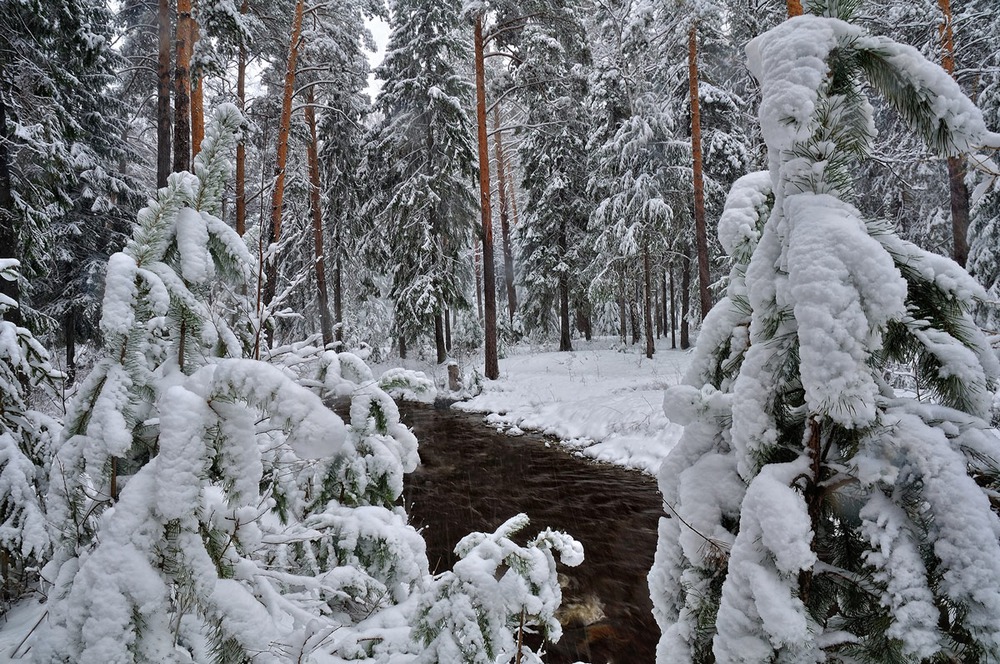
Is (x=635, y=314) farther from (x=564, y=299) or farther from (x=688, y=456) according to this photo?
(x=688, y=456)

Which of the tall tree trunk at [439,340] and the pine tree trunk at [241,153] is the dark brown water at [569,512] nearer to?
the pine tree trunk at [241,153]

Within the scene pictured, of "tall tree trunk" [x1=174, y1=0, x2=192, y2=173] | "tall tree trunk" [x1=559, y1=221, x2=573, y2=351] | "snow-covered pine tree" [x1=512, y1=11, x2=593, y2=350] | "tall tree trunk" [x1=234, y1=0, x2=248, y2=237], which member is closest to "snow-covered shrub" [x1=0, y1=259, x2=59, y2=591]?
"tall tree trunk" [x1=174, y1=0, x2=192, y2=173]

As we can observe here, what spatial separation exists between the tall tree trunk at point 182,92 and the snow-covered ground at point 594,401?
786cm

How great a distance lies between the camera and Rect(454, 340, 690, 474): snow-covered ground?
8.91m

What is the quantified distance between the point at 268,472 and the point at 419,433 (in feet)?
29.1

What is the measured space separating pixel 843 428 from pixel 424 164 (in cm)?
1732

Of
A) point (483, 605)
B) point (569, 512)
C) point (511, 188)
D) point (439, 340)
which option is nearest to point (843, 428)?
point (483, 605)

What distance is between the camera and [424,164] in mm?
17047

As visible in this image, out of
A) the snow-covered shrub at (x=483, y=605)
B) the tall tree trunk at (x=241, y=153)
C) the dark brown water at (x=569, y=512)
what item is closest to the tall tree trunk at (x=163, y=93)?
the tall tree trunk at (x=241, y=153)

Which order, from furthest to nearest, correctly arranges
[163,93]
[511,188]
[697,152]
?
[511,188] → [697,152] → [163,93]

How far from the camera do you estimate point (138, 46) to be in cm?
1526

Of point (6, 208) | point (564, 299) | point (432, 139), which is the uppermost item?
point (432, 139)

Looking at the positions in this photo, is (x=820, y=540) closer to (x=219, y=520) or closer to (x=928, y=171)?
(x=219, y=520)

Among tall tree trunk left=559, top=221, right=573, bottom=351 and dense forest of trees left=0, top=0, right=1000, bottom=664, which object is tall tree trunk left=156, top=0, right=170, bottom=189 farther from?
tall tree trunk left=559, top=221, right=573, bottom=351
